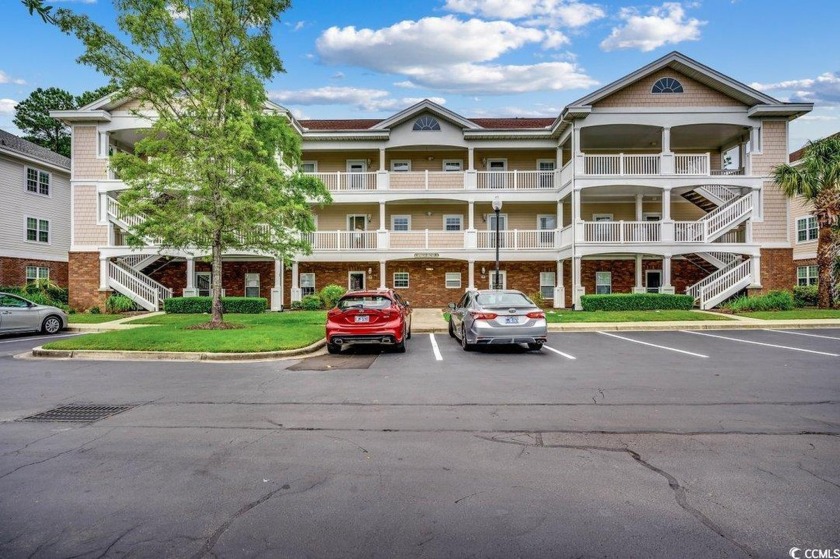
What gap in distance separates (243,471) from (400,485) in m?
1.46

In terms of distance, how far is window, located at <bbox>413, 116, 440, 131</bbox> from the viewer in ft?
85.5

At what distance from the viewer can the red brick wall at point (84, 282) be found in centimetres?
2345

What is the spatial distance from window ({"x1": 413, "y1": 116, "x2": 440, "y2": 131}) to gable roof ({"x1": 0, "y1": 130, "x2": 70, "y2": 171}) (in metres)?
20.8

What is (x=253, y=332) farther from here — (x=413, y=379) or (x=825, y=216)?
(x=825, y=216)

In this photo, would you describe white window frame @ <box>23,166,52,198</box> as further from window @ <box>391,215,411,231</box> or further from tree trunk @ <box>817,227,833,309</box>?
tree trunk @ <box>817,227,833,309</box>

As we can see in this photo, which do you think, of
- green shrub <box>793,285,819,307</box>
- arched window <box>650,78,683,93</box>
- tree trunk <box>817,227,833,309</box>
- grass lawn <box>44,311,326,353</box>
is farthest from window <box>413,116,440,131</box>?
green shrub <box>793,285,819,307</box>

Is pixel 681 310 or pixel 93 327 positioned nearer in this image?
pixel 93 327

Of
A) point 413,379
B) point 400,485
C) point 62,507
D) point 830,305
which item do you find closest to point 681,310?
point 830,305

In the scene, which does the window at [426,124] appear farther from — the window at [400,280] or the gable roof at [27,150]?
the gable roof at [27,150]

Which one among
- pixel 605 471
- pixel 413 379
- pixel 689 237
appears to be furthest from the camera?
pixel 689 237

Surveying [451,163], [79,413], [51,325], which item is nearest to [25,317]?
[51,325]

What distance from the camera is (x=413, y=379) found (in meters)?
8.43

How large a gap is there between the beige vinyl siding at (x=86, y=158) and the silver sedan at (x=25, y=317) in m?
10.2

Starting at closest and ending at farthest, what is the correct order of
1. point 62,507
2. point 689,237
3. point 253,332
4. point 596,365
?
point 62,507
point 596,365
point 253,332
point 689,237
